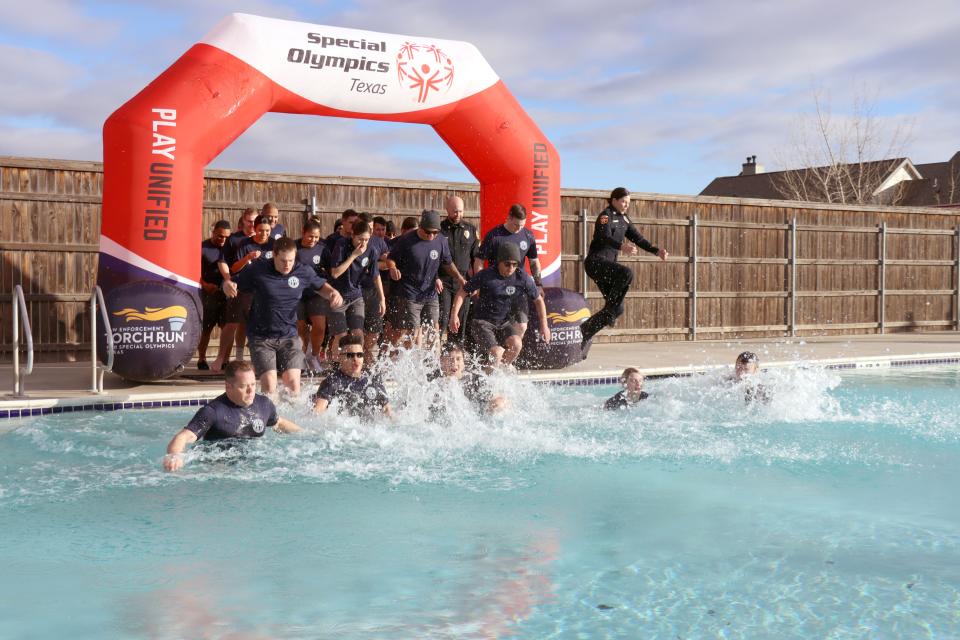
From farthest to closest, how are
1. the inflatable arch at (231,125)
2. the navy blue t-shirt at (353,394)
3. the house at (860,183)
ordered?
the house at (860,183) → the inflatable arch at (231,125) → the navy blue t-shirt at (353,394)

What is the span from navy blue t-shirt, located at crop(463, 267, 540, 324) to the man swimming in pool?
4.16ft

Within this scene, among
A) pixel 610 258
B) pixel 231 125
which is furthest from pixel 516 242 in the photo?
pixel 231 125

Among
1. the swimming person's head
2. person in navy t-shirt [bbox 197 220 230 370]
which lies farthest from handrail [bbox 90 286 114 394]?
the swimming person's head

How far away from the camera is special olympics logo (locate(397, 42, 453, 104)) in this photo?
10844mm

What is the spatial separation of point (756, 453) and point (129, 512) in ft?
14.8

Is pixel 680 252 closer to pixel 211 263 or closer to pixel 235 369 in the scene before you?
pixel 211 263

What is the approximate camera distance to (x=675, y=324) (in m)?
17.0

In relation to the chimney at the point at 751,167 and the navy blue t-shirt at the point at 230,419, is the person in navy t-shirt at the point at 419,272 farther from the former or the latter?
the chimney at the point at 751,167

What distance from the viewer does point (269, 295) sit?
7.82m

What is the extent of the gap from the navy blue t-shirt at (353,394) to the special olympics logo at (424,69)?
4900 mm

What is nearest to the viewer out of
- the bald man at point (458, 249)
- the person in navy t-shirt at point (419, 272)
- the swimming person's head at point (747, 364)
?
the swimming person's head at point (747, 364)

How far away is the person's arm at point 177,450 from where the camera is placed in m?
5.36

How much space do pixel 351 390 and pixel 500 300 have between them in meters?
2.26

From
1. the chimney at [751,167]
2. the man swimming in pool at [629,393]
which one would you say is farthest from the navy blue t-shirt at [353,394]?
the chimney at [751,167]
